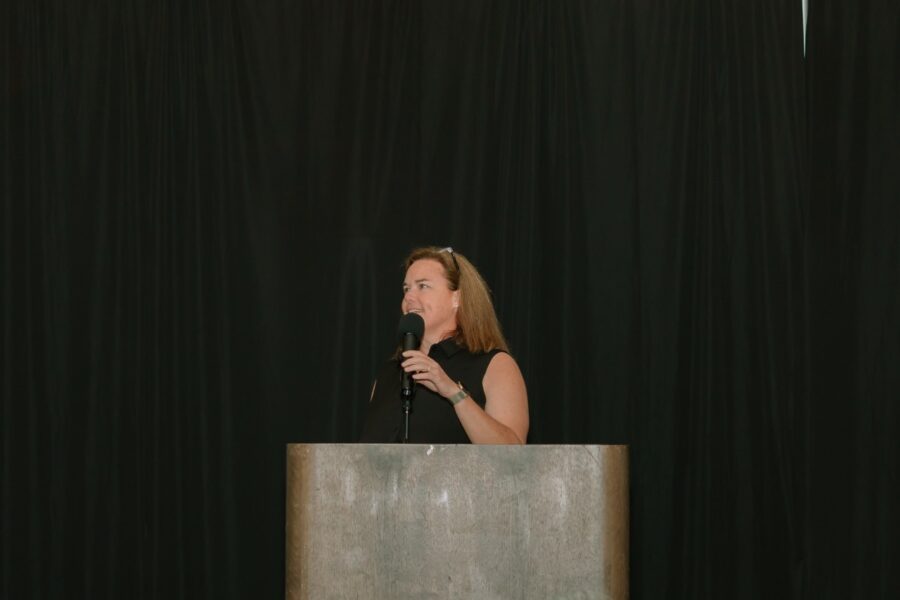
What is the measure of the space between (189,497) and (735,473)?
1910 mm

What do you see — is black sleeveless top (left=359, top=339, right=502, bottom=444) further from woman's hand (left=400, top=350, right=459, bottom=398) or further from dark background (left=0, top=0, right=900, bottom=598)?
Answer: dark background (left=0, top=0, right=900, bottom=598)

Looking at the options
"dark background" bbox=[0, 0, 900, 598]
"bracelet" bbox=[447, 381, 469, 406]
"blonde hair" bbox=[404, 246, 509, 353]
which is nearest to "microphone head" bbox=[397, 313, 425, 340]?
"bracelet" bbox=[447, 381, 469, 406]

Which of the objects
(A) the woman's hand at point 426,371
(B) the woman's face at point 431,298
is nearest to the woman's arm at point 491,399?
(A) the woman's hand at point 426,371

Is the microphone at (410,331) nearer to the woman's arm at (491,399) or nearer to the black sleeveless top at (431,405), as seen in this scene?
the woman's arm at (491,399)

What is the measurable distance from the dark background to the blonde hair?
0.93m

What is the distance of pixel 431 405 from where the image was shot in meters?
3.00

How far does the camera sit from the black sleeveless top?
296cm

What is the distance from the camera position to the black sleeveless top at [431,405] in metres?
2.96

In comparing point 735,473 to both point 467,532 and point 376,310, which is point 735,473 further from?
point 467,532

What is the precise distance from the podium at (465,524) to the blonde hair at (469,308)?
1.09m

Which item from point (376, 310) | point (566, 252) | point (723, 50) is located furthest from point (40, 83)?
point (723, 50)

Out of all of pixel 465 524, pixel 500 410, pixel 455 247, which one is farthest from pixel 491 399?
pixel 455 247

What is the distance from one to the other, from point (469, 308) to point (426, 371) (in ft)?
2.09

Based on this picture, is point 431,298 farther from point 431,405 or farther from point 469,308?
point 431,405
